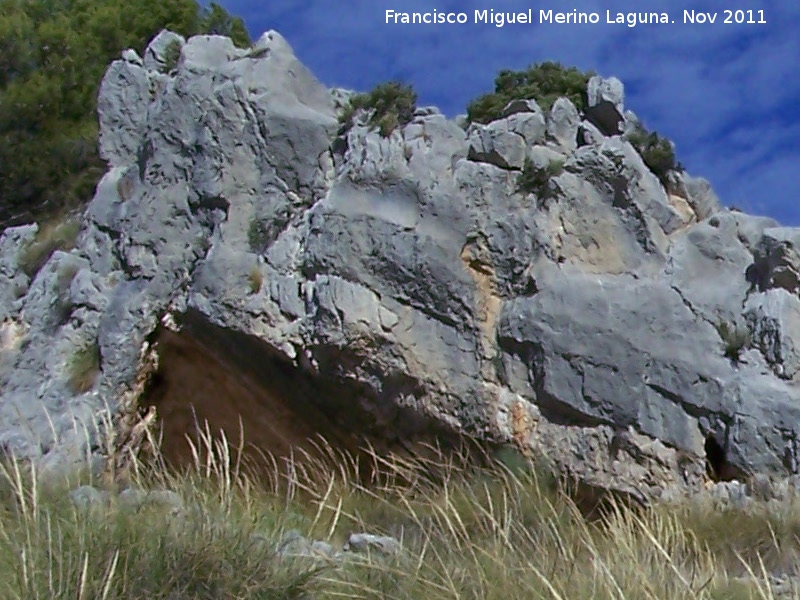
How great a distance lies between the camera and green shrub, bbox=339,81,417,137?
10016 mm

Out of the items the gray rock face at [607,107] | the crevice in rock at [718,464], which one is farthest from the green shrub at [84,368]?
the gray rock face at [607,107]

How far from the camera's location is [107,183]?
1080 centimetres

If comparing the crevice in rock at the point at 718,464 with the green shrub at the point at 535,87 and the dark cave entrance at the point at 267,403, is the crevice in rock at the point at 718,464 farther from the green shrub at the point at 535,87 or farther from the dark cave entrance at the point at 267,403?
the green shrub at the point at 535,87

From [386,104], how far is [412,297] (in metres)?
2.53

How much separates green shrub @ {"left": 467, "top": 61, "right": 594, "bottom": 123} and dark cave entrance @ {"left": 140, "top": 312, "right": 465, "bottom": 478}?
5.20 meters

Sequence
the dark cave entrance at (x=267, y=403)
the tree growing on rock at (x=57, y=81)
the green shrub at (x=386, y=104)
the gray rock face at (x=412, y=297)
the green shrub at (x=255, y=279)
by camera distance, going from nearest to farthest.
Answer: the gray rock face at (x=412, y=297) → the dark cave entrance at (x=267, y=403) → the green shrub at (x=255, y=279) → the green shrub at (x=386, y=104) → the tree growing on rock at (x=57, y=81)

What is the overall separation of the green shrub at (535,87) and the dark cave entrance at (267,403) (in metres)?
5.20

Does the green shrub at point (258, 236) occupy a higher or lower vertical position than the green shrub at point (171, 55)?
lower

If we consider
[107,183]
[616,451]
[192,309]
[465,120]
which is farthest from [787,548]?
[107,183]

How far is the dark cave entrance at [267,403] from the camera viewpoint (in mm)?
8508

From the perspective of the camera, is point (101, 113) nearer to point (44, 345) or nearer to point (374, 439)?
point (44, 345)

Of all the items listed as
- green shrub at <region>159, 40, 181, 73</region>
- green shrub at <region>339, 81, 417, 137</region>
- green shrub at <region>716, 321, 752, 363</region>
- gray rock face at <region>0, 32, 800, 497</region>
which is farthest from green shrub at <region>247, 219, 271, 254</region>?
green shrub at <region>716, 321, 752, 363</region>

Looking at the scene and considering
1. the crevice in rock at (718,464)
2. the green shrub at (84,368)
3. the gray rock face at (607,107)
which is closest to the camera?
the crevice in rock at (718,464)

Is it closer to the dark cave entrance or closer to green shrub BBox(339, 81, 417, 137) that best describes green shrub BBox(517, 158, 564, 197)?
green shrub BBox(339, 81, 417, 137)
